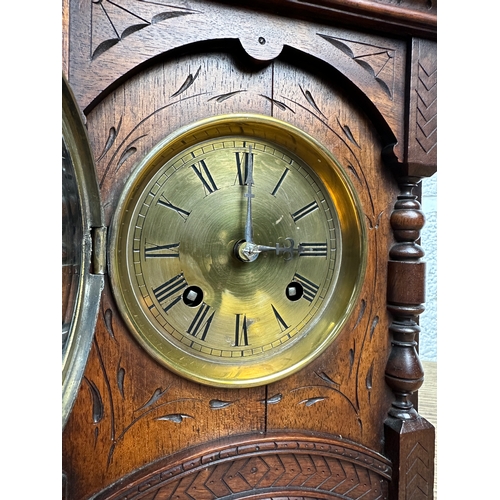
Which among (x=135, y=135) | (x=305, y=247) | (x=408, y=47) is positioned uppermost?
(x=408, y=47)

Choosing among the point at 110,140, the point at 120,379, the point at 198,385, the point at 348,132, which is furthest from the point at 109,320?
the point at 348,132

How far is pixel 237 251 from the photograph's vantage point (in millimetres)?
1033

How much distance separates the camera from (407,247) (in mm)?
1172

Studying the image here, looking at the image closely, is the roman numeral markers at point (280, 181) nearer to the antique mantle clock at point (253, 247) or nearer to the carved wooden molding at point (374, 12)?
the antique mantle clock at point (253, 247)

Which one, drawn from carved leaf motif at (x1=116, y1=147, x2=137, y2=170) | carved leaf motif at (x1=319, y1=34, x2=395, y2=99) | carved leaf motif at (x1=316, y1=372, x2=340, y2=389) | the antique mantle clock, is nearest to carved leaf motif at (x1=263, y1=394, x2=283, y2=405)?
the antique mantle clock

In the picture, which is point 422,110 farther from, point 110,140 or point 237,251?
point 110,140

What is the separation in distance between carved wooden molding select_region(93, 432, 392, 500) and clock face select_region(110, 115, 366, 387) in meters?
0.15

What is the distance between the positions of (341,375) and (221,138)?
2.01 ft

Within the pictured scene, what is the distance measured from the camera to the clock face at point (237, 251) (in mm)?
976

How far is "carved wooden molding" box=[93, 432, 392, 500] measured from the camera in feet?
3.20

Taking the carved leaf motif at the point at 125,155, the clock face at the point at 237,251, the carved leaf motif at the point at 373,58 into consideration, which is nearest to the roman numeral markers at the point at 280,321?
the clock face at the point at 237,251

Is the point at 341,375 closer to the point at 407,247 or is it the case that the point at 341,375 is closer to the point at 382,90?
the point at 407,247

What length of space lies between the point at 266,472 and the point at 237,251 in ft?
1.62

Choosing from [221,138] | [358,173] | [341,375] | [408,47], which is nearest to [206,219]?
[221,138]
